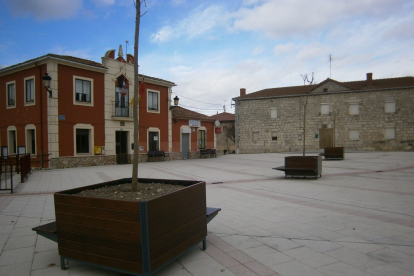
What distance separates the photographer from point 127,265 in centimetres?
259

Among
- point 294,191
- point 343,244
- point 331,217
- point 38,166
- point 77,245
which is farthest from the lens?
point 38,166

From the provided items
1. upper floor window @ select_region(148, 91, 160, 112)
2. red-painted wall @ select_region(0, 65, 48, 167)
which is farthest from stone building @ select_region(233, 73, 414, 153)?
red-painted wall @ select_region(0, 65, 48, 167)

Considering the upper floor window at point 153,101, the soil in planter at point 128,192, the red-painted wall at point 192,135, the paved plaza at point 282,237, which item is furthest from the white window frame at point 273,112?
the soil in planter at point 128,192

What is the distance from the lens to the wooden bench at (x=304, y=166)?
31.9 feet

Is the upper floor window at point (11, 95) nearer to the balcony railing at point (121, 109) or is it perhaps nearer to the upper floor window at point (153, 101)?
the balcony railing at point (121, 109)

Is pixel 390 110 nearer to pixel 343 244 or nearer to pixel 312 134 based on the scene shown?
pixel 312 134

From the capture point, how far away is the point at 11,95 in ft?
56.9

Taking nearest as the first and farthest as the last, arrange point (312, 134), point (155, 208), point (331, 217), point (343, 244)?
point (155, 208) < point (343, 244) < point (331, 217) < point (312, 134)

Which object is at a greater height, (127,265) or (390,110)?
(390,110)

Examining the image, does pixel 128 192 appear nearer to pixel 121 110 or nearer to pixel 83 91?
pixel 83 91

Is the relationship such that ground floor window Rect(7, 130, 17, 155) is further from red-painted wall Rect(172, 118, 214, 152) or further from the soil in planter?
the soil in planter

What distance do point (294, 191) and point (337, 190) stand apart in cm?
118

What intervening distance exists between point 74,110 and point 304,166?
12.7 metres

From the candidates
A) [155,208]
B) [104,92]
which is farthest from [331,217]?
[104,92]
